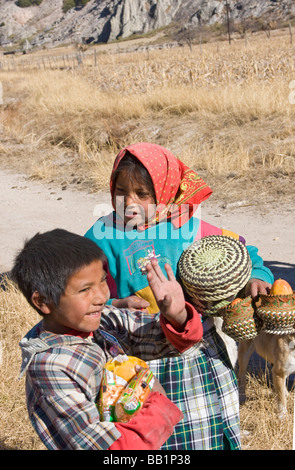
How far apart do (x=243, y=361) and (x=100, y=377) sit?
168 centimetres

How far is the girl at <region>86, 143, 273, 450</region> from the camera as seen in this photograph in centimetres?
180

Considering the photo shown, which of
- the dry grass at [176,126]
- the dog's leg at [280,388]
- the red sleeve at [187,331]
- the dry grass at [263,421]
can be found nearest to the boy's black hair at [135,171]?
the red sleeve at [187,331]

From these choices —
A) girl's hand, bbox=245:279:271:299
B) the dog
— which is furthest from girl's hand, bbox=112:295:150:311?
the dog

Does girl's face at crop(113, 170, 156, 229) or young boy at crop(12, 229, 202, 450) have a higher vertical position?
girl's face at crop(113, 170, 156, 229)

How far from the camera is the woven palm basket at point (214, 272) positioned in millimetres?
1855

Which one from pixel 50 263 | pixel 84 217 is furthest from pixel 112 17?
pixel 50 263

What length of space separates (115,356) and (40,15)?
113524 millimetres

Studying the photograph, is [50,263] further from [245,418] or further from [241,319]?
[245,418]

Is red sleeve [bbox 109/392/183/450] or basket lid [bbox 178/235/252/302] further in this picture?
basket lid [bbox 178/235/252/302]

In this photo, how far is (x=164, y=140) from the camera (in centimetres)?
961

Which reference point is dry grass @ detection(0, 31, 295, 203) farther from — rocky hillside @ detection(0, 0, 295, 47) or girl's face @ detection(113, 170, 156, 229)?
rocky hillside @ detection(0, 0, 295, 47)

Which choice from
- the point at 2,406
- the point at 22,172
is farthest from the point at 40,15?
the point at 2,406

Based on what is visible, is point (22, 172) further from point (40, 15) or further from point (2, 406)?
point (40, 15)

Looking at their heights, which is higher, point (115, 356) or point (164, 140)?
point (115, 356)
